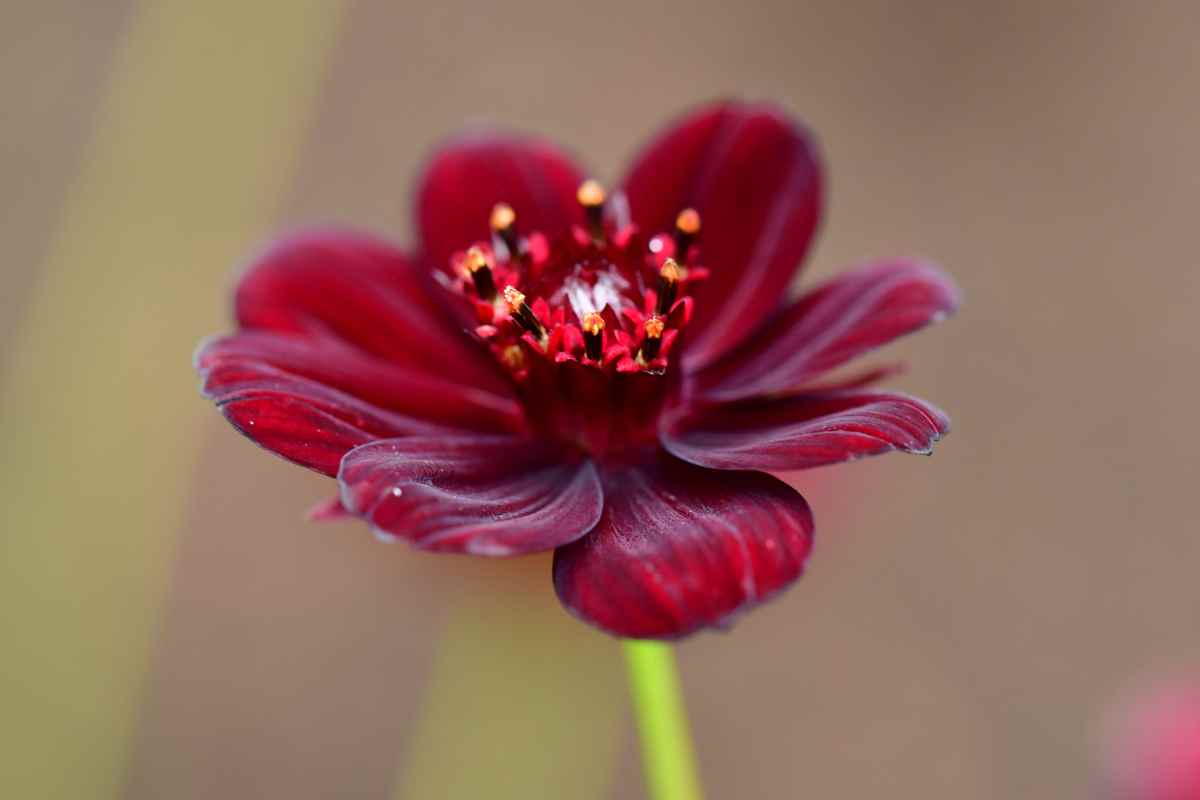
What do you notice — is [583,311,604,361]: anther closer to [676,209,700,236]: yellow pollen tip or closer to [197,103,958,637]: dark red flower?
[197,103,958,637]: dark red flower

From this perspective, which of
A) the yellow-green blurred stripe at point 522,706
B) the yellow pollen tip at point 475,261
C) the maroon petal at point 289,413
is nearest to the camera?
the maroon petal at point 289,413

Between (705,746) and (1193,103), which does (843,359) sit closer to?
(705,746)

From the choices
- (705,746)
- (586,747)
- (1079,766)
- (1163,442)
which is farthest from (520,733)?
(1163,442)

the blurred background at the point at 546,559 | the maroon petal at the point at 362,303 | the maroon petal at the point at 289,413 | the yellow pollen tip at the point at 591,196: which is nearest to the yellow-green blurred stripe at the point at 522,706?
the blurred background at the point at 546,559

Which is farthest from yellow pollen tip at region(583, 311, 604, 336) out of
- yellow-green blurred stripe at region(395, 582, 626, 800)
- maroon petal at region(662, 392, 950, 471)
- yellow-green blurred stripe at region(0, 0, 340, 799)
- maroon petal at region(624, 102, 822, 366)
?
yellow-green blurred stripe at region(0, 0, 340, 799)

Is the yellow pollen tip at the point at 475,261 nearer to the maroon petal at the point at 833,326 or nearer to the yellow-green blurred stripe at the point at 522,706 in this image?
the maroon petal at the point at 833,326
